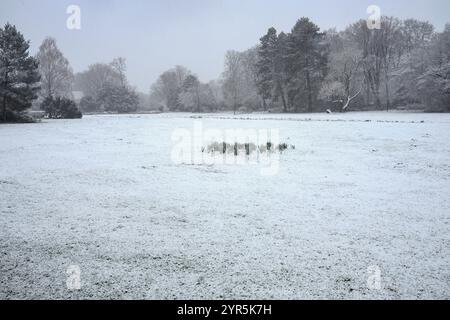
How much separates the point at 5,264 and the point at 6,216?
5.40 ft

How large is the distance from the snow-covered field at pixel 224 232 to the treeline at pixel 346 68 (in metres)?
37.7

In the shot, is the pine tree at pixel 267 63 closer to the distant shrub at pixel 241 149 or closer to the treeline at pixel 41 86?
the treeline at pixel 41 86

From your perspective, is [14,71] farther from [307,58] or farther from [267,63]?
[267,63]

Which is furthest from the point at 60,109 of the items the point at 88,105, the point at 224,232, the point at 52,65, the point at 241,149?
the point at 224,232

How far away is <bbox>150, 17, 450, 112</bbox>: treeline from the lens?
4056 cm

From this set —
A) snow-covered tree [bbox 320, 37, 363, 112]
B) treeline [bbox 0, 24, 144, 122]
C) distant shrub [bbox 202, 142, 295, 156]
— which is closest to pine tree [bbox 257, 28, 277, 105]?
snow-covered tree [bbox 320, 37, 363, 112]

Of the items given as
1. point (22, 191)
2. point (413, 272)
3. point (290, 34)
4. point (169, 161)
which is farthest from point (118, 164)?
point (290, 34)

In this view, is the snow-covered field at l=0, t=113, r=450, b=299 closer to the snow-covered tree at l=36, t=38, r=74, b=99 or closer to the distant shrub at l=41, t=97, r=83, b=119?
the distant shrub at l=41, t=97, r=83, b=119

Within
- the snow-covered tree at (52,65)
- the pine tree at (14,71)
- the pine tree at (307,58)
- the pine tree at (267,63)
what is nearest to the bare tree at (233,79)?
the pine tree at (267,63)

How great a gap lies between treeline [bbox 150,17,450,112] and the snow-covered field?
37.7 meters

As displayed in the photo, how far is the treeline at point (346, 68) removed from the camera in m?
40.6

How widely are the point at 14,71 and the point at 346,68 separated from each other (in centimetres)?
3921

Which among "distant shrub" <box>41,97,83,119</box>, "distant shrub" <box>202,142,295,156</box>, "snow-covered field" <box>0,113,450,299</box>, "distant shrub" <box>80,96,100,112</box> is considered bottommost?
"snow-covered field" <box>0,113,450,299</box>

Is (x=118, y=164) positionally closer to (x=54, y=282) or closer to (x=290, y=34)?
(x=54, y=282)
